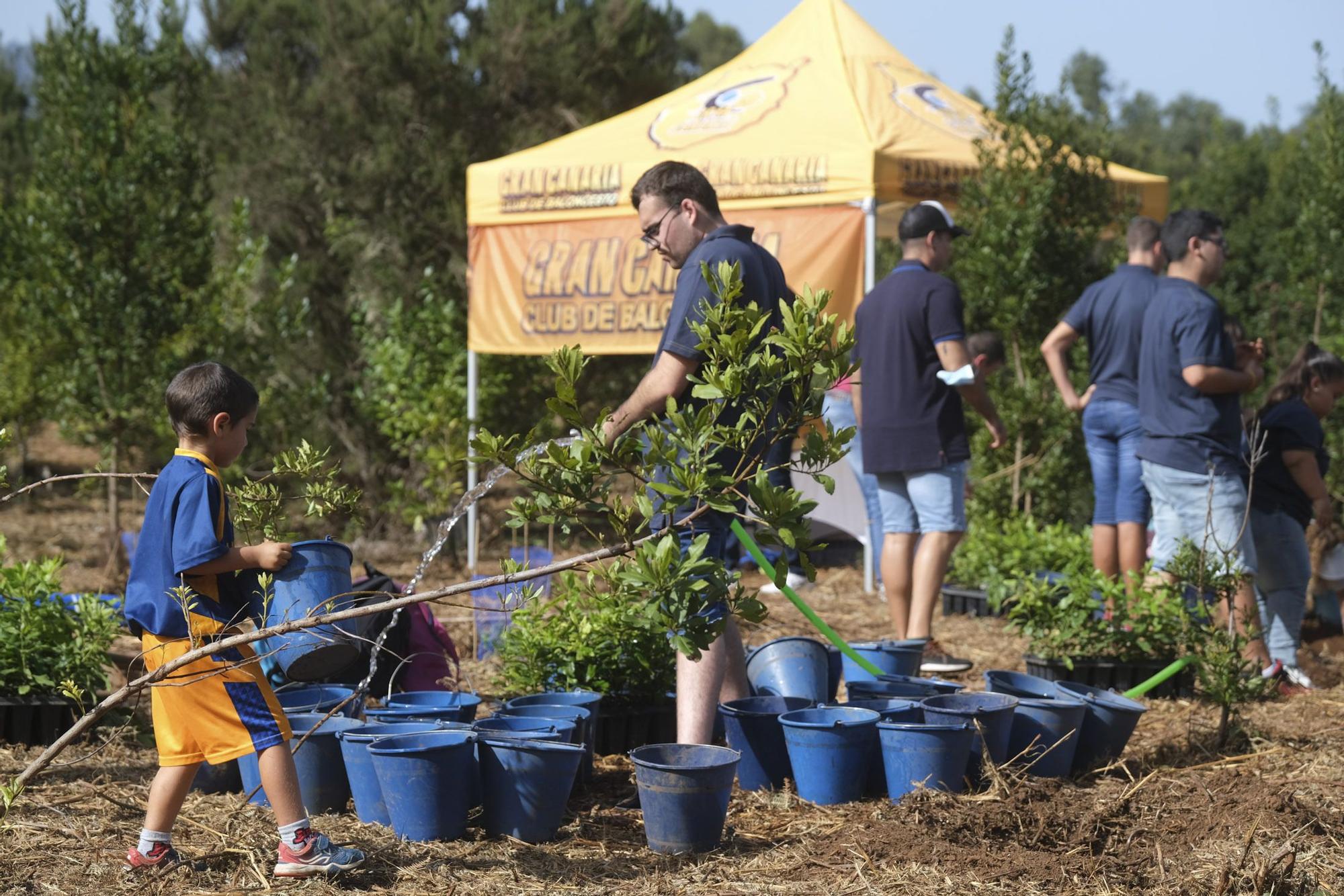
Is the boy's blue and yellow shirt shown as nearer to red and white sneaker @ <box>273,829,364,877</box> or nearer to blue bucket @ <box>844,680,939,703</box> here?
red and white sneaker @ <box>273,829,364,877</box>

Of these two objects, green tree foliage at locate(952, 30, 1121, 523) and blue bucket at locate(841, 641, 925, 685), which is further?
green tree foliage at locate(952, 30, 1121, 523)

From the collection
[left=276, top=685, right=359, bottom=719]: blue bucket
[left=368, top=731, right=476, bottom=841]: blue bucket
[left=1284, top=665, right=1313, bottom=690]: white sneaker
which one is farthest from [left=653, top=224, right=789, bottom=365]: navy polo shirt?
[left=1284, top=665, right=1313, bottom=690]: white sneaker

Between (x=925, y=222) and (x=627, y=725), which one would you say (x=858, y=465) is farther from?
(x=627, y=725)

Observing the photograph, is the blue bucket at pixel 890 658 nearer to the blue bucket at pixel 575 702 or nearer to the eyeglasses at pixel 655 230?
the blue bucket at pixel 575 702

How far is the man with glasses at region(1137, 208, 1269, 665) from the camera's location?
15.8ft

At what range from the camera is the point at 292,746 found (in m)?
3.41

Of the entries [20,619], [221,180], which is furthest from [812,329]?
[221,180]

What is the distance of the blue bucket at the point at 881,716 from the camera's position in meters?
3.60

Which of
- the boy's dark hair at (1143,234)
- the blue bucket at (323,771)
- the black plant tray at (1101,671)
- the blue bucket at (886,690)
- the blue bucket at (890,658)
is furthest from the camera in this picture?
the boy's dark hair at (1143,234)

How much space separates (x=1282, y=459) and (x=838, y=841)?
2878mm

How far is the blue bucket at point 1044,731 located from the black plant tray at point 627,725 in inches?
43.0

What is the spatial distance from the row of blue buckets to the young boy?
280 millimetres

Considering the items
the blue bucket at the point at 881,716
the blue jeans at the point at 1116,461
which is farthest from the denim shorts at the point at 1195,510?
the blue bucket at the point at 881,716

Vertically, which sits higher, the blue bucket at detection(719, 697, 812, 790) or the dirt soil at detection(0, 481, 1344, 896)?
the blue bucket at detection(719, 697, 812, 790)
